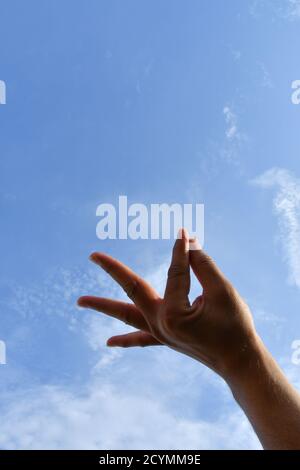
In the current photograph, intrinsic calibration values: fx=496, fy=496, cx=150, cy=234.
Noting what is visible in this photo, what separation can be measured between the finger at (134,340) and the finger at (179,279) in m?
0.71

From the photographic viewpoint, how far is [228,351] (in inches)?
109

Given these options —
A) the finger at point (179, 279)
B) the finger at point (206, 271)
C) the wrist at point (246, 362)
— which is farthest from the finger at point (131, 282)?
the wrist at point (246, 362)

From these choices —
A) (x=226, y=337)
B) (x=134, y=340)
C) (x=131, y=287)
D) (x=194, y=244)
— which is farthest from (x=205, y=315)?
(x=134, y=340)

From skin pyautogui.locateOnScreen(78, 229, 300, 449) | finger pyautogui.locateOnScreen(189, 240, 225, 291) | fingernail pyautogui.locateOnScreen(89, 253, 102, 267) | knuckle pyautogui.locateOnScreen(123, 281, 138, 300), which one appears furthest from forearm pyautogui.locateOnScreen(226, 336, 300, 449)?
fingernail pyautogui.locateOnScreen(89, 253, 102, 267)

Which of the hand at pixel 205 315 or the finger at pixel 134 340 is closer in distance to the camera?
the hand at pixel 205 315

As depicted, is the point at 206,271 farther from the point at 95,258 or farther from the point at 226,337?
the point at 95,258

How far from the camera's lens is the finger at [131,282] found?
3070 mm

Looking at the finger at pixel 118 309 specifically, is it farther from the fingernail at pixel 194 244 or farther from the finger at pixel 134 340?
the fingernail at pixel 194 244

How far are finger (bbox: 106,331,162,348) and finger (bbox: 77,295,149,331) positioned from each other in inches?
5.5

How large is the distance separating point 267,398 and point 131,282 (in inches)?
40.7

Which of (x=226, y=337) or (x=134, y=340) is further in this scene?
(x=134, y=340)

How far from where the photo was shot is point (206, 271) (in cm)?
Answer: 279
